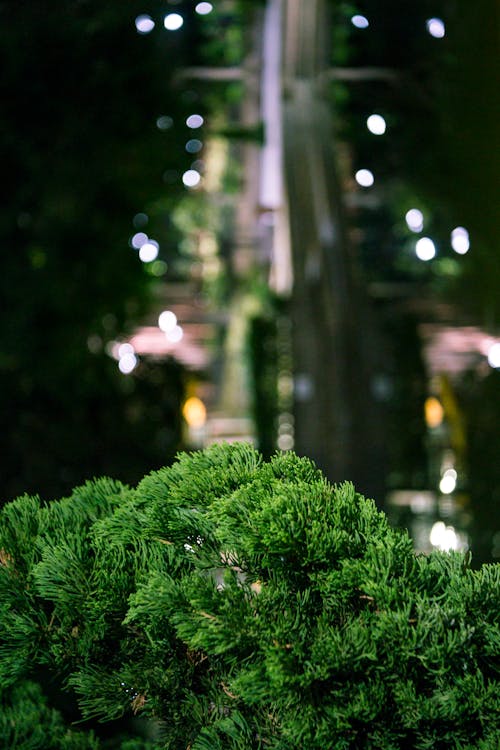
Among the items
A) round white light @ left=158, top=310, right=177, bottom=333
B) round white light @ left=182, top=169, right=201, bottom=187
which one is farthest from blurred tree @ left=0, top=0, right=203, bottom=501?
round white light @ left=158, top=310, right=177, bottom=333

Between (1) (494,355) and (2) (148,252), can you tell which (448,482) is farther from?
(2) (148,252)

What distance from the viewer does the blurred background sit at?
14.2ft

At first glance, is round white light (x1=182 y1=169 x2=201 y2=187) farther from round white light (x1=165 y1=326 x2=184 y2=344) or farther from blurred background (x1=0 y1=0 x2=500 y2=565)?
round white light (x1=165 y1=326 x2=184 y2=344)

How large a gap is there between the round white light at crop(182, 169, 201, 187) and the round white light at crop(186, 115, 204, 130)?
0.25 m

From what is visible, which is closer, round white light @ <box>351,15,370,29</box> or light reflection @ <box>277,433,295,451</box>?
round white light @ <box>351,15,370,29</box>

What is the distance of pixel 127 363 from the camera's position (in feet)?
16.7

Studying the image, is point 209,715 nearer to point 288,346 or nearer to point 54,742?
point 54,742

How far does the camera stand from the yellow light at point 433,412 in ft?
15.4

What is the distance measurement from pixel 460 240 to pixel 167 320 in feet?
6.04

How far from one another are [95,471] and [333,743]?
3.84 m

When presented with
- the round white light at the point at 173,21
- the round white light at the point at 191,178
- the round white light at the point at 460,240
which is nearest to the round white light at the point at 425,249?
the round white light at the point at 460,240

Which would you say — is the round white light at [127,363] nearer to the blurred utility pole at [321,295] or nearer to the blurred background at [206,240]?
the blurred background at [206,240]

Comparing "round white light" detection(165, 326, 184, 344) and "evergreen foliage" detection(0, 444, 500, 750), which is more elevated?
"round white light" detection(165, 326, 184, 344)

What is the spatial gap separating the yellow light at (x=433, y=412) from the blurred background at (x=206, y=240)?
0.01 metres
